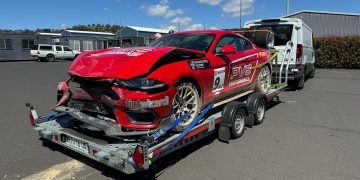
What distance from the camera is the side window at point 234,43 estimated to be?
18.9 ft

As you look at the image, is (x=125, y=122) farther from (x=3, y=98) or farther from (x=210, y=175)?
(x=3, y=98)

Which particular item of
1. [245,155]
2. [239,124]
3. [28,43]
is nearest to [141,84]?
[245,155]

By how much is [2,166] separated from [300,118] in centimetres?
590

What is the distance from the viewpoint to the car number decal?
209 inches

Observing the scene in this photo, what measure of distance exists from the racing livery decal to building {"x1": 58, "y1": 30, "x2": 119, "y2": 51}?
40.1m

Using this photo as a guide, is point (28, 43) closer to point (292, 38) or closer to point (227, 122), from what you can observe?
point (292, 38)

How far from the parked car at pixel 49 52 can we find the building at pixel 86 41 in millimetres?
7432

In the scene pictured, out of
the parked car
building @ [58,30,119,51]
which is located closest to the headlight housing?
the parked car

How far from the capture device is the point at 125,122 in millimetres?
4074

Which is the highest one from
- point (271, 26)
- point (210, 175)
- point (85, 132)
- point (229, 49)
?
point (271, 26)

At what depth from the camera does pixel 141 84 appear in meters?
4.02

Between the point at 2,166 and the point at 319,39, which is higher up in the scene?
the point at 319,39

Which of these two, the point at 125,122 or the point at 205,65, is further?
the point at 205,65

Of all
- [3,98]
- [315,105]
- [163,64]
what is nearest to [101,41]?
[3,98]
